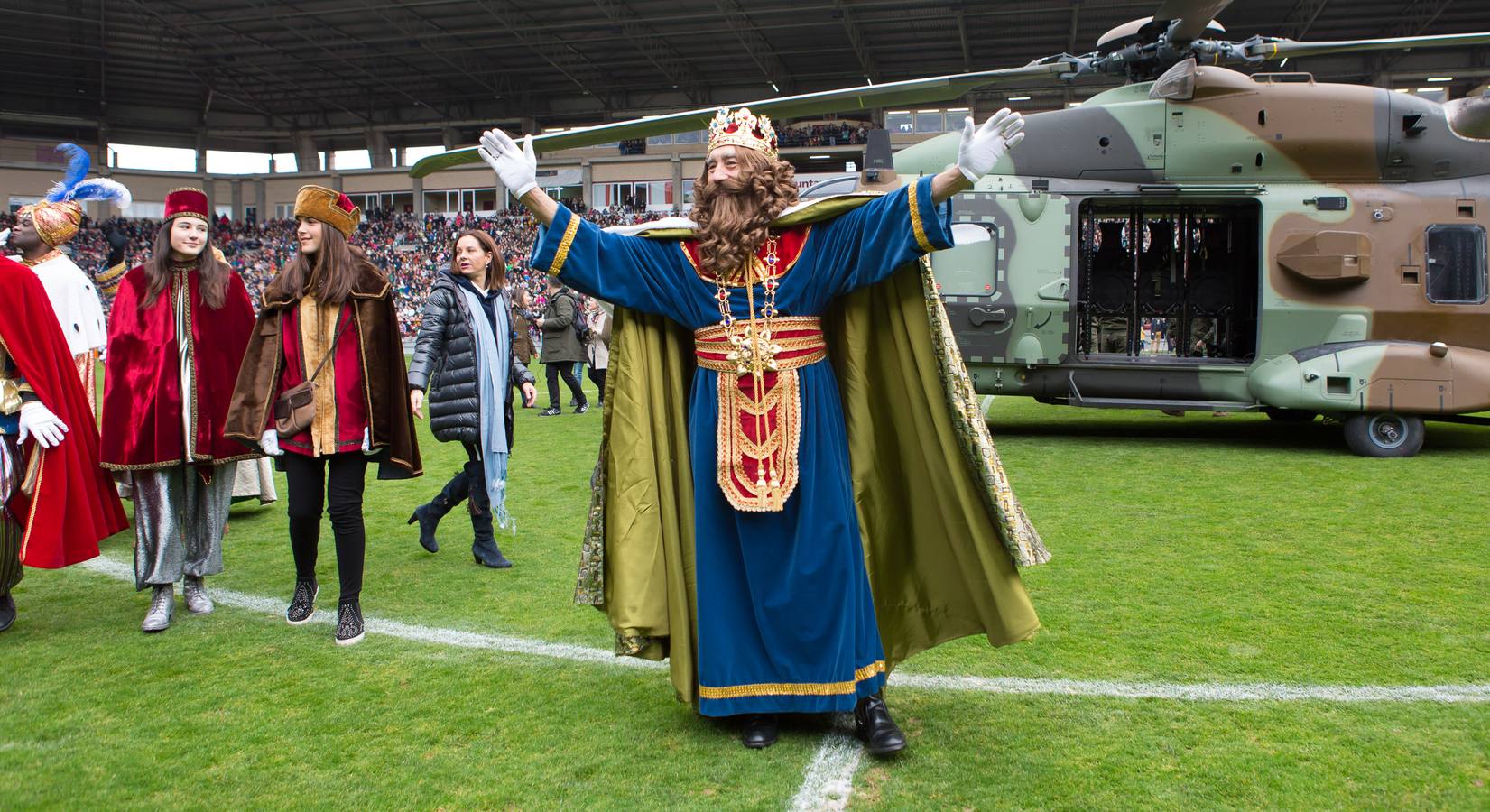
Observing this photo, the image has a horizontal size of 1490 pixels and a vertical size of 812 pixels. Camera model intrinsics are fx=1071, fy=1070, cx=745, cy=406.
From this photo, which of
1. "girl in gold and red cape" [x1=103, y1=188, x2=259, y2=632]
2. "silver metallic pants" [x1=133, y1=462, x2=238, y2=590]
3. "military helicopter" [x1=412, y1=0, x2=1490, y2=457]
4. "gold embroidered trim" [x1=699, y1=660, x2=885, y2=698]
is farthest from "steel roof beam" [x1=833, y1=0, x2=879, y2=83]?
"gold embroidered trim" [x1=699, y1=660, x2=885, y2=698]

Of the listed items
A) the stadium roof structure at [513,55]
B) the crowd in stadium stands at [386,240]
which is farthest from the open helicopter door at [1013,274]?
the crowd in stadium stands at [386,240]

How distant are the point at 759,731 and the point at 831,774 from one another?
334mm

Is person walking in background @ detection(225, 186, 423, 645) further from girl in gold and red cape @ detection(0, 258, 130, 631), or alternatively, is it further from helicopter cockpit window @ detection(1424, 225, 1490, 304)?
helicopter cockpit window @ detection(1424, 225, 1490, 304)

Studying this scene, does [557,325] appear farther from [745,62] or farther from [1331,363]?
[745,62]

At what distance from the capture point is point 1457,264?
30.6ft

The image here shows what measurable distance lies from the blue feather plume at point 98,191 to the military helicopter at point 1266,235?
6.11 m

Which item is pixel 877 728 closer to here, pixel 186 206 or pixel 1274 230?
pixel 186 206

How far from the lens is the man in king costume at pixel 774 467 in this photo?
3408mm

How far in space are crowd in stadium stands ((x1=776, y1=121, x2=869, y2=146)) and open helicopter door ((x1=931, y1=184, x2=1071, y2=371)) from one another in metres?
32.2

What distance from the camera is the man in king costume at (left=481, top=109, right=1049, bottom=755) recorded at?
3.41 metres

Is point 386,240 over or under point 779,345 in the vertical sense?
over

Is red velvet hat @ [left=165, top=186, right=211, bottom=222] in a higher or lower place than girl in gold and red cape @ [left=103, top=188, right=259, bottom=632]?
higher

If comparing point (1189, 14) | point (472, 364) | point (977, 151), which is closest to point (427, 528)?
point (472, 364)

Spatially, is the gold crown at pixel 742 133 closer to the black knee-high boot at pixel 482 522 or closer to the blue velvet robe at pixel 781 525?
the blue velvet robe at pixel 781 525
